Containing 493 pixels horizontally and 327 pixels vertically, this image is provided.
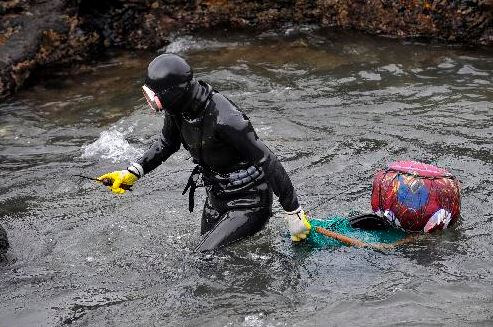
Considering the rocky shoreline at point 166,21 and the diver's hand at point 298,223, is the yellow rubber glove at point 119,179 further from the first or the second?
the rocky shoreline at point 166,21

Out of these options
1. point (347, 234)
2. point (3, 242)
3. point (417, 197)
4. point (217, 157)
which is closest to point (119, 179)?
point (217, 157)

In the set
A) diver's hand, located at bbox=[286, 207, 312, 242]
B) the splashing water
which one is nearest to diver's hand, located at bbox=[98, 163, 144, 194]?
diver's hand, located at bbox=[286, 207, 312, 242]

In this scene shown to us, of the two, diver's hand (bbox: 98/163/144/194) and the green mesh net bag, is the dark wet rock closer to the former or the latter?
diver's hand (bbox: 98/163/144/194)

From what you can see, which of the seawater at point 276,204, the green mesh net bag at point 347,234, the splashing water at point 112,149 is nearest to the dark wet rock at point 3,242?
the seawater at point 276,204

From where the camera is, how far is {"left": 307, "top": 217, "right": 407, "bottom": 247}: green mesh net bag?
546cm

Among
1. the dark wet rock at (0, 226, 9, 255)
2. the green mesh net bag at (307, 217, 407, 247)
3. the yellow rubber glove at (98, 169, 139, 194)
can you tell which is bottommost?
the dark wet rock at (0, 226, 9, 255)

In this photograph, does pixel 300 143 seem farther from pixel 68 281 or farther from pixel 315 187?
pixel 68 281

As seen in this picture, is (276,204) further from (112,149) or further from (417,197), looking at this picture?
(112,149)

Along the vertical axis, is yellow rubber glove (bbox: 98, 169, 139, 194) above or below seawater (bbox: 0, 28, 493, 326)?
above

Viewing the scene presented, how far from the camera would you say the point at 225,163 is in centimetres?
523

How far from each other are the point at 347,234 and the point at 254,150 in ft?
3.92

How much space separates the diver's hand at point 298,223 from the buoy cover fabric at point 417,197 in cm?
67

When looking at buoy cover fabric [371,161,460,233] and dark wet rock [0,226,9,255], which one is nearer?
buoy cover fabric [371,161,460,233]

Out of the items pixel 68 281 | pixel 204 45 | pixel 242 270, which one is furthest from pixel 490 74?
pixel 68 281
